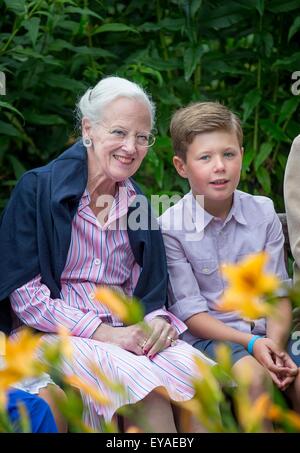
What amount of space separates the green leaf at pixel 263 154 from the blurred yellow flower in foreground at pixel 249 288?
296cm

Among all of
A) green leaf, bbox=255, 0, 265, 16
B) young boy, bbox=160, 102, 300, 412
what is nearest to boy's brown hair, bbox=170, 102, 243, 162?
young boy, bbox=160, 102, 300, 412

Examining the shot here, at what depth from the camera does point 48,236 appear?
103 inches

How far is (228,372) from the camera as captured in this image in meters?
1.03

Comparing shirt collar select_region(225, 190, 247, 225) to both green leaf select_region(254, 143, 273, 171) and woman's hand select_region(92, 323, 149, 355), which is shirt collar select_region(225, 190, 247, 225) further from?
green leaf select_region(254, 143, 273, 171)

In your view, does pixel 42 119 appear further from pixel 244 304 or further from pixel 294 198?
pixel 244 304

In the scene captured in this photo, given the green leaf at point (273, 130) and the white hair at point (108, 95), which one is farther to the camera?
the green leaf at point (273, 130)

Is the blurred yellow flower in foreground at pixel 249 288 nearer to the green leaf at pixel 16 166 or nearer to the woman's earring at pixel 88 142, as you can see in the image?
the woman's earring at pixel 88 142

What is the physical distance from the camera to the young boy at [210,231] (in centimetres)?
279

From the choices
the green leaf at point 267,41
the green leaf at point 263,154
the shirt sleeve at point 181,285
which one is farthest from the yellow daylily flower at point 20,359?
the green leaf at point 267,41

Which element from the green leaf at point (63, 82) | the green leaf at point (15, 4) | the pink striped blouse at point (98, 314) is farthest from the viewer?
the green leaf at point (63, 82)

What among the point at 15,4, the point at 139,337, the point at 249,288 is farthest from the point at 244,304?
the point at 15,4

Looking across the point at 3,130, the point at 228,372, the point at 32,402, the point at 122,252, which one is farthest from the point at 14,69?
the point at 228,372

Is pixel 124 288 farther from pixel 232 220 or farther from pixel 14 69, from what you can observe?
pixel 14 69

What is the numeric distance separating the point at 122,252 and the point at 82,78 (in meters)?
1.47
